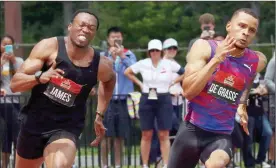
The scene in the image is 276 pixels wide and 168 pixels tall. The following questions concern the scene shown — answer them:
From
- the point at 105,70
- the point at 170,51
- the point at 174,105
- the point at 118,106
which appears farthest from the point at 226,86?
the point at 170,51

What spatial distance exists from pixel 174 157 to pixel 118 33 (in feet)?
16.4

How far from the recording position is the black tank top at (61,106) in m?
8.01

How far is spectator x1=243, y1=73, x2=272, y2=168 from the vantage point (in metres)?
12.5

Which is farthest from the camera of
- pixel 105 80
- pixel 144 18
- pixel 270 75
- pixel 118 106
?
pixel 144 18

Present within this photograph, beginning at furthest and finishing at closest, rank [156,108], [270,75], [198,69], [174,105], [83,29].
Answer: [174,105] < [270,75] < [156,108] < [83,29] < [198,69]

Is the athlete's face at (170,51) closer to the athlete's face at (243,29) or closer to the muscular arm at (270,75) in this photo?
A: the muscular arm at (270,75)

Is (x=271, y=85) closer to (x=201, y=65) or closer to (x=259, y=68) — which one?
(x=259, y=68)

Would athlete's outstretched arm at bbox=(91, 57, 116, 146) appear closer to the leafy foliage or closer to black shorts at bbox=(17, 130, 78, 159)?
black shorts at bbox=(17, 130, 78, 159)

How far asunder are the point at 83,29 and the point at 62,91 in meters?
0.66

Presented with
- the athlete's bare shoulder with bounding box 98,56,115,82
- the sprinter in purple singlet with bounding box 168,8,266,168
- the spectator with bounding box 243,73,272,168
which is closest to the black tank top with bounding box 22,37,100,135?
the athlete's bare shoulder with bounding box 98,56,115,82

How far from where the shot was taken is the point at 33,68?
786 cm

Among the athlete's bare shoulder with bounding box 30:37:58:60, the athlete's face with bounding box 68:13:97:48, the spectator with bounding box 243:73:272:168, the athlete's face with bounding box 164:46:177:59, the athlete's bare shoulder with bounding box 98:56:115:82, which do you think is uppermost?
the athlete's face with bounding box 68:13:97:48

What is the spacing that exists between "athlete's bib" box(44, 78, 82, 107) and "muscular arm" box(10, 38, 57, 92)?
0.22m

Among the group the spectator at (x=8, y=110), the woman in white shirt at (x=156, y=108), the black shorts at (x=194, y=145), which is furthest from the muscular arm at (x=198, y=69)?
the spectator at (x=8, y=110)
